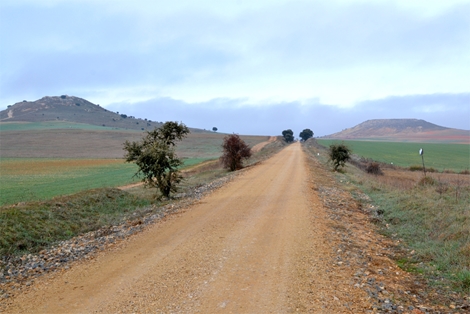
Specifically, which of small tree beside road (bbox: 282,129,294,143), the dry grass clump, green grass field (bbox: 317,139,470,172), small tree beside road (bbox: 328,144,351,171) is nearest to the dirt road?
the dry grass clump

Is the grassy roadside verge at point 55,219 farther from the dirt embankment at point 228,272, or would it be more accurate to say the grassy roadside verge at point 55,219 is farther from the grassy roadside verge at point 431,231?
the grassy roadside verge at point 431,231

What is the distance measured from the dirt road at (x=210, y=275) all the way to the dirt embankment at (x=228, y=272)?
0.06 feet

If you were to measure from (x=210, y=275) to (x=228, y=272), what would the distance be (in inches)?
14.8

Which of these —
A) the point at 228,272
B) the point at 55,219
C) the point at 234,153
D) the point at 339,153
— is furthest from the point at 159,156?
the point at 339,153

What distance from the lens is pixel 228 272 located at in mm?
7359

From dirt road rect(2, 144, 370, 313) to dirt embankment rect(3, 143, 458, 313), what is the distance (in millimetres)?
17

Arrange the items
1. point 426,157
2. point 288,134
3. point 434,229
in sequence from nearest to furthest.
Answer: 1. point 434,229
2. point 426,157
3. point 288,134

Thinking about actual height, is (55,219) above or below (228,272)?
below

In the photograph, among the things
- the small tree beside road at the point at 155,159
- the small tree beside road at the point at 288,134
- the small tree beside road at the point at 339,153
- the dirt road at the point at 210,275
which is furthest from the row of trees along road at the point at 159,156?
the small tree beside road at the point at 288,134

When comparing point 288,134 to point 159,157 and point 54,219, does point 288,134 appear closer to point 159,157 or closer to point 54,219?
point 159,157

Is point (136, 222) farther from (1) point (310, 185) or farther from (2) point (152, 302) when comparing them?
(1) point (310, 185)

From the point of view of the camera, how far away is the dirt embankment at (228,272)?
19.6 ft

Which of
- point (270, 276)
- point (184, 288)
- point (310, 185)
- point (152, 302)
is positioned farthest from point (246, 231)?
point (310, 185)

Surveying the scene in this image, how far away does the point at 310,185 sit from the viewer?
2123 centimetres
